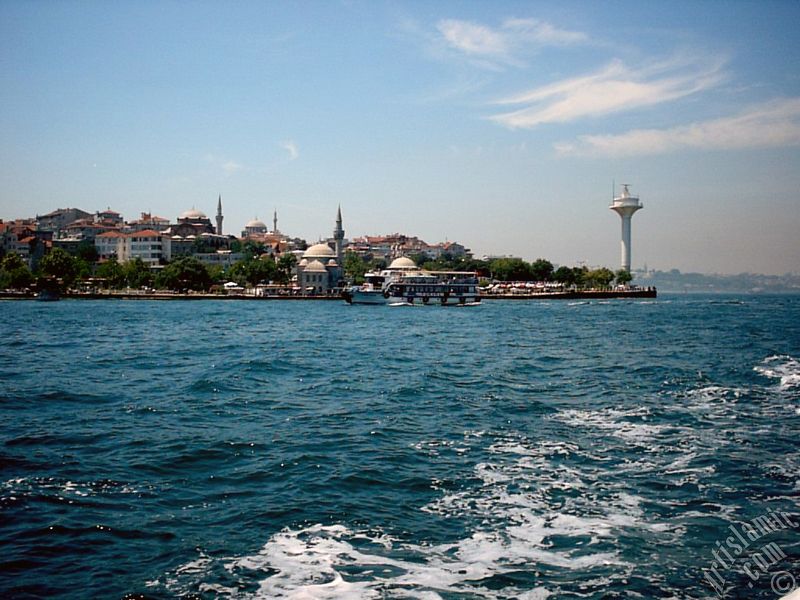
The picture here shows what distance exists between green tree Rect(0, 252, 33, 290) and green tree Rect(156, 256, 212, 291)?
17350 millimetres

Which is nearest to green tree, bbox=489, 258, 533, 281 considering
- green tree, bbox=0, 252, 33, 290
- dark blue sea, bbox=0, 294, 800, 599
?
green tree, bbox=0, 252, 33, 290

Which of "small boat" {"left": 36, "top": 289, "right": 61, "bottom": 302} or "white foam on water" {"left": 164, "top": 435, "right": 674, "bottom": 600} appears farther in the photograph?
"small boat" {"left": 36, "top": 289, "right": 61, "bottom": 302}

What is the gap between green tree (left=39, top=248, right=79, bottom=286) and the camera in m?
91.9

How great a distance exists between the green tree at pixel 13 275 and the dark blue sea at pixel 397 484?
82.3 m

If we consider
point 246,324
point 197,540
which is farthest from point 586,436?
point 246,324

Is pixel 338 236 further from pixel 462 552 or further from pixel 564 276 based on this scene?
pixel 462 552

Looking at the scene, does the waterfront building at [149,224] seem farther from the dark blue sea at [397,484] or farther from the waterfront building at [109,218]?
the dark blue sea at [397,484]

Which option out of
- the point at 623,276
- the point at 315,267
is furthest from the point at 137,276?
the point at 623,276

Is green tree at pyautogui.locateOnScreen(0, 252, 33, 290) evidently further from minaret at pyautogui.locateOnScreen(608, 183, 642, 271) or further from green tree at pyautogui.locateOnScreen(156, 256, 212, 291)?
minaret at pyautogui.locateOnScreen(608, 183, 642, 271)

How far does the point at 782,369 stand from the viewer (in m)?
21.1

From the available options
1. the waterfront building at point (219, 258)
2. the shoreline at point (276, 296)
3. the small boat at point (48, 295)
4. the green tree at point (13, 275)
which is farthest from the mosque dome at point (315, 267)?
the green tree at point (13, 275)

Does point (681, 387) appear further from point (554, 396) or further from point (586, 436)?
point (586, 436)

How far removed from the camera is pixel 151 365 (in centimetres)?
2189

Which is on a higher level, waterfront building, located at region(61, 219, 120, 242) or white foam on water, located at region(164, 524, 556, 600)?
waterfront building, located at region(61, 219, 120, 242)
